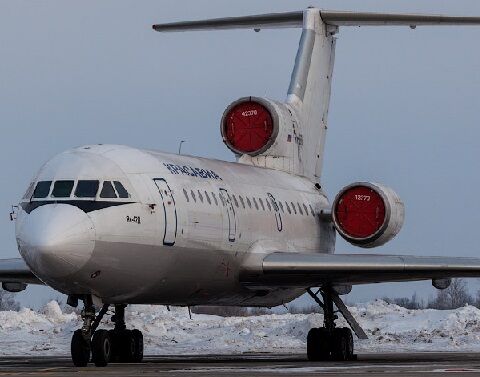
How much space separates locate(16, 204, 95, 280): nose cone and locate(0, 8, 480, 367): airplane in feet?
0.08

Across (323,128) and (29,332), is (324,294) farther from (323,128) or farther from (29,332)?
(29,332)

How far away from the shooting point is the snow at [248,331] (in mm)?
38562

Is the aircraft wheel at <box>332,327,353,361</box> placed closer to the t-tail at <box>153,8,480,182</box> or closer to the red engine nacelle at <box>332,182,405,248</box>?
the red engine nacelle at <box>332,182,405,248</box>

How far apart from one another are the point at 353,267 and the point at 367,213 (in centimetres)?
335

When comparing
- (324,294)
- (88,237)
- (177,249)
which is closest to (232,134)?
(324,294)

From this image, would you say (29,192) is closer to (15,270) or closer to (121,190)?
(121,190)

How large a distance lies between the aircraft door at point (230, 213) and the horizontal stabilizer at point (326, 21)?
9439 millimetres

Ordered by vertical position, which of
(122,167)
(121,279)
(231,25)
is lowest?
(121,279)

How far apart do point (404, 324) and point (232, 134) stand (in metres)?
13.6

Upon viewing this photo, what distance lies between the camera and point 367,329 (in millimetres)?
44250

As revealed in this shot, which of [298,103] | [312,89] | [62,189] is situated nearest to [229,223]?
[62,189]

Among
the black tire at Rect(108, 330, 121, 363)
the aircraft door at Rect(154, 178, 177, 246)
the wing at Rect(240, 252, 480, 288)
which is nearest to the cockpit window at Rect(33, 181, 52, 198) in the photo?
the aircraft door at Rect(154, 178, 177, 246)

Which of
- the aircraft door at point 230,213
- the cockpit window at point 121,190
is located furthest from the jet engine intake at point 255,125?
the cockpit window at point 121,190

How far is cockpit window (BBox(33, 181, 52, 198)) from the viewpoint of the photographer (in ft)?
77.9
